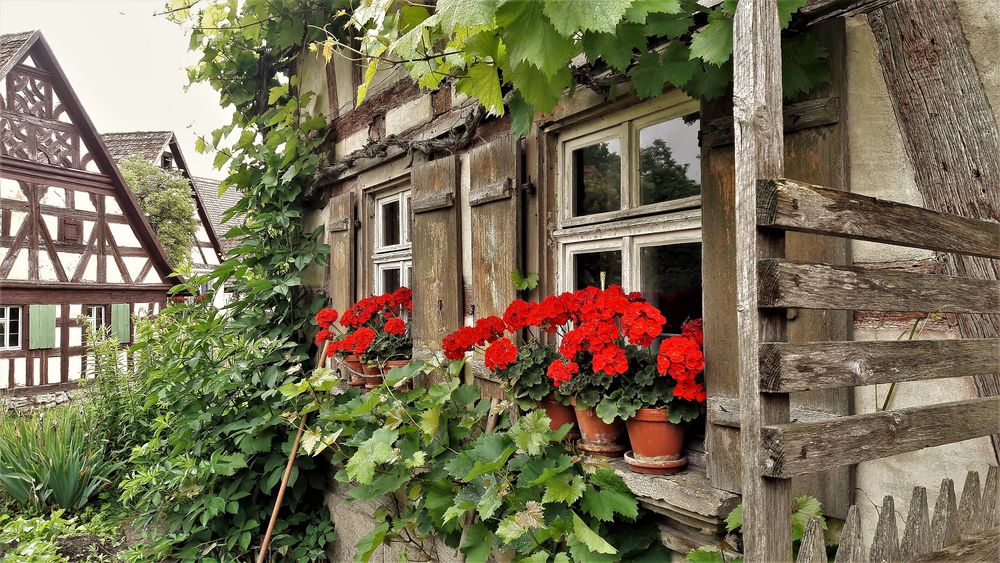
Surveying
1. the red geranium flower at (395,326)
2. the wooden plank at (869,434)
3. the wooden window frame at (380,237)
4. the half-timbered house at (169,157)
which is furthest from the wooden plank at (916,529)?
the half-timbered house at (169,157)

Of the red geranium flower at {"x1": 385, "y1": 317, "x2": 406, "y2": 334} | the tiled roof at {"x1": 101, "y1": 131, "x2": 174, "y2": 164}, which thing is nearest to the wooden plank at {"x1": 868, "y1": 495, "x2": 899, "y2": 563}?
the red geranium flower at {"x1": 385, "y1": 317, "x2": 406, "y2": 334}

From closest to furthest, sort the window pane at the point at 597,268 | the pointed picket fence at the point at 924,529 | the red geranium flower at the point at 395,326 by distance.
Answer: the pointed picket fence at the point at 924,529 → the window pane at the point at 597,268 → the red geranium flower at the point at 395,326

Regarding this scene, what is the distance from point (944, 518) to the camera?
1.28m

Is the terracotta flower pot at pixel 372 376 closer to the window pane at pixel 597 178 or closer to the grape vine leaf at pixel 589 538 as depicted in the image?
the window pane at pixel 597 178

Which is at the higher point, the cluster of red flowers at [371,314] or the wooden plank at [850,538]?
the cluster of red flowers at [371,314]

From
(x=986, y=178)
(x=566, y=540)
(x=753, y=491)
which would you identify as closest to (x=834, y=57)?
(x=986, y=178)

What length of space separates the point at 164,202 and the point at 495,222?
13.1m

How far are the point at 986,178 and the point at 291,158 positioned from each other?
13.6 feet

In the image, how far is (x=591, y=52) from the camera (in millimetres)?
1617

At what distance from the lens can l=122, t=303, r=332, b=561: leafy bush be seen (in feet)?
12.6

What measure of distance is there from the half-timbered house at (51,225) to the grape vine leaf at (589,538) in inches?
356

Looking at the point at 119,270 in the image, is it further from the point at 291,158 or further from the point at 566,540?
the point at 566,540

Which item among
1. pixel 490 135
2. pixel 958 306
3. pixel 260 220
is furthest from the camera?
pixel 260 220

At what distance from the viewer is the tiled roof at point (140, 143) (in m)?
14.9
